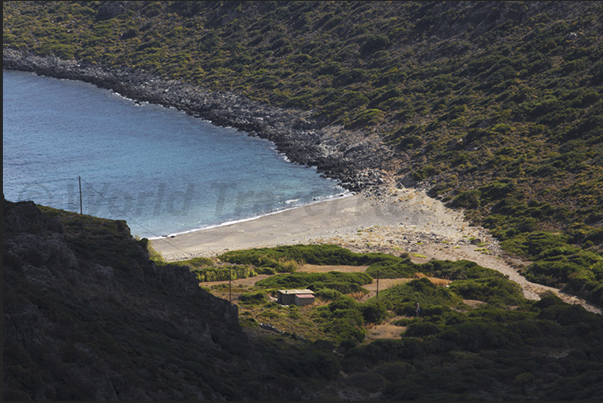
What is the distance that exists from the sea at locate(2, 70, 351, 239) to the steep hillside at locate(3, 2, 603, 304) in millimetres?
8133

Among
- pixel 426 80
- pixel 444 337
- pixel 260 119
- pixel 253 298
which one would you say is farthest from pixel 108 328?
pixel 426 80

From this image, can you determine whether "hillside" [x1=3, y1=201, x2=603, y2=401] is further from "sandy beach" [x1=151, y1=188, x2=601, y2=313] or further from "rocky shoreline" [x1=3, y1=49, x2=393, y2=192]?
"rocky shoreline" [x1=3, y1=49, x2=393, y2=192]

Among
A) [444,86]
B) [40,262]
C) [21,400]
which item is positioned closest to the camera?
[21,400]

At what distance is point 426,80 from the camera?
3590 inches

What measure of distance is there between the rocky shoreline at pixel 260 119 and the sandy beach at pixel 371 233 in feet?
20.8

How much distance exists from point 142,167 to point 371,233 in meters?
33.9

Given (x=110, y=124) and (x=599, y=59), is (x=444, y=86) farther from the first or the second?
(x=110, y=124)

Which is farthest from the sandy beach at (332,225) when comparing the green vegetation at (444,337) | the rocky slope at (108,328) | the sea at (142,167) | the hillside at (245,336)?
the rocky slope at (108,328)

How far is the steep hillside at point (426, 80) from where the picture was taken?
59.7 meters

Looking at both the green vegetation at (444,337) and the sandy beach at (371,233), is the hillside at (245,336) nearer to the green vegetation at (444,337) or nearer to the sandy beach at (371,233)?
the green vegetation at (444,337)

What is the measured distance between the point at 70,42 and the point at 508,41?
8471cm

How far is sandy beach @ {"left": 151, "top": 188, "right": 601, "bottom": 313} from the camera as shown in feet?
174

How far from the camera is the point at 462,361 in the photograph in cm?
3058

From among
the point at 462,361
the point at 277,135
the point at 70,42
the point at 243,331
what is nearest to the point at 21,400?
the point at 243,331
